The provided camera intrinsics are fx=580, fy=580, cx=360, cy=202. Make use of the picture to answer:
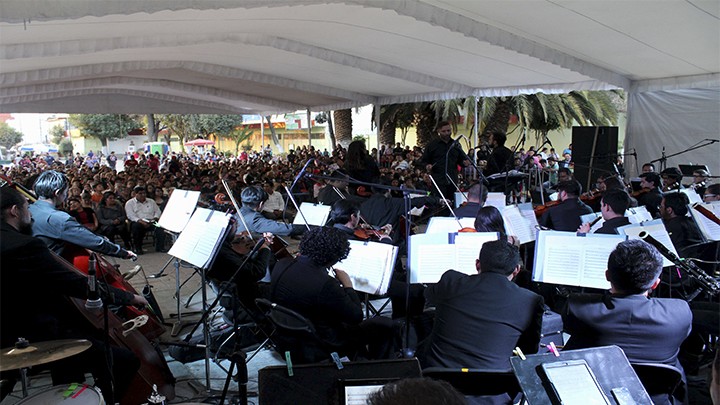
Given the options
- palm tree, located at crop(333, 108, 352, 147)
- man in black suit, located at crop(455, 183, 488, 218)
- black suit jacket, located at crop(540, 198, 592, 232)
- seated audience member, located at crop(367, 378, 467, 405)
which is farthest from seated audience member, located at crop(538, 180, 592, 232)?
palm tree, located at crop(333, 108, 352, 147)

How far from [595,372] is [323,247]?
5.97ft

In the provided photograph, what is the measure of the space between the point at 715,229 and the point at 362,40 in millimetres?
6780

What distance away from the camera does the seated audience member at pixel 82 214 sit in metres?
8.35

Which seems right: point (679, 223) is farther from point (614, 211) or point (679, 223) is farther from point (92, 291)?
point (92, 291)

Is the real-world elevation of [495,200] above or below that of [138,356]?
above

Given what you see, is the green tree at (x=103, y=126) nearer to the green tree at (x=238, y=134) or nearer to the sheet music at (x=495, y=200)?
the green tree at (x=238, y=134)

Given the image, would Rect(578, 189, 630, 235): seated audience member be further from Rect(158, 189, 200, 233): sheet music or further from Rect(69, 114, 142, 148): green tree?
Rect(69, 114, 142, 148): green tree

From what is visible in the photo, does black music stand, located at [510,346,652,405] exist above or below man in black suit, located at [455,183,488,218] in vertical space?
below

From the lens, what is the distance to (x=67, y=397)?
9.00 ft

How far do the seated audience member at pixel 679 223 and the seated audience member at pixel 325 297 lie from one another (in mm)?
3002

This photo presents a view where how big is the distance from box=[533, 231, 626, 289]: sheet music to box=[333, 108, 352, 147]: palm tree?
18.2m

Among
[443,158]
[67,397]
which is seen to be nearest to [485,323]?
[67,397]

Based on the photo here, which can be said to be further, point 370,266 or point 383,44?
point 383,44

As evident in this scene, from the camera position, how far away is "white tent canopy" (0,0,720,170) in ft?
22.5
